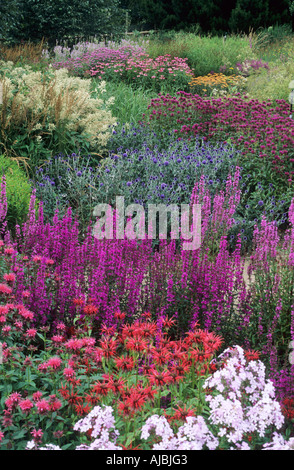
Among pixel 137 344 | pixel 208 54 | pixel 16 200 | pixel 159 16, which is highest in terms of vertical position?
pixel 159 16

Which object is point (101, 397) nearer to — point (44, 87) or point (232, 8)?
point (44, 87)

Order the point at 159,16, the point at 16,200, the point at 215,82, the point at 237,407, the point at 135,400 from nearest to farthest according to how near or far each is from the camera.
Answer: the point at 237,407 < the point at 135,400 < the point at 16,200 < the point at 215,82 < the point at 159,16

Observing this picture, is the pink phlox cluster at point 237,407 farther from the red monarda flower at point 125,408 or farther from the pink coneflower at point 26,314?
the pink coneflower at point 26,314

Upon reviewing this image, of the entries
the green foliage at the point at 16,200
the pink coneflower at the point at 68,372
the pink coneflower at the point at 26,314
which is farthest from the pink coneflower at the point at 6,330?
the green foliage at the point at 16,200

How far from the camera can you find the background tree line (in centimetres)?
1928

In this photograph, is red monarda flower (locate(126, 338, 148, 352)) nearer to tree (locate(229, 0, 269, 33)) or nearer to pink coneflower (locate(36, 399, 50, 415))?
pink coneflower (locate(36, 399, 50, 415))

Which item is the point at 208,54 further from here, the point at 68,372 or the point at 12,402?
the point at 12,402

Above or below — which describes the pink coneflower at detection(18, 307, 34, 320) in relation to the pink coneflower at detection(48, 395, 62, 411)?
above

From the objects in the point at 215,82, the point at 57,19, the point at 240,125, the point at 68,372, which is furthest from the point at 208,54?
the point at 68,372

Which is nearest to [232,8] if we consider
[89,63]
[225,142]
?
[89,63]

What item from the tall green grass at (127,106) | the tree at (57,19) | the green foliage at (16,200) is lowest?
the green foliage at (16,200)

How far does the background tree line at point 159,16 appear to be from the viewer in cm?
1928

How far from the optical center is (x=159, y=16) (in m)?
22.3

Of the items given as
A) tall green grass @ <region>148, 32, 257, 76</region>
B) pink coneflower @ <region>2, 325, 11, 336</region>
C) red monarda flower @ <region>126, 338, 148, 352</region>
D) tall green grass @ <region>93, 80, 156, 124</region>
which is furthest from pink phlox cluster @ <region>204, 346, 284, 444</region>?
tall green grass @ <region>148, 32, 257, 76</region>
